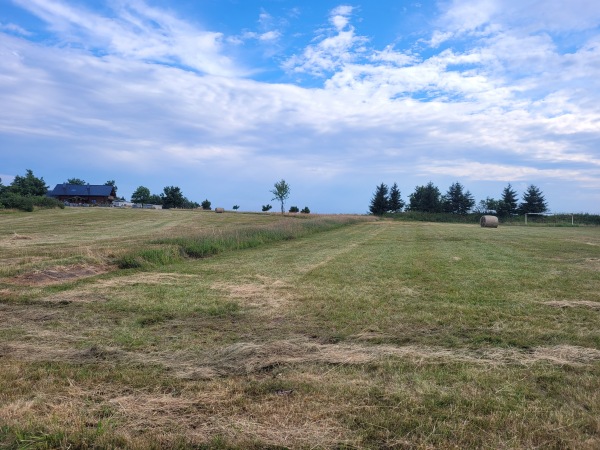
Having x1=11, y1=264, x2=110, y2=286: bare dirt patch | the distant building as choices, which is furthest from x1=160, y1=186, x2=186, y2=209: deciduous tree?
x1=11, y1=264, x2=110, y2=286: bare dirt patch

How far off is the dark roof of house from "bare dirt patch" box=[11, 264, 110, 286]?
88311 millimetres

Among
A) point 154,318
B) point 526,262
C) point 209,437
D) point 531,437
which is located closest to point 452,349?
point 531,437

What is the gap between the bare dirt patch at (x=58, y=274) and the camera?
9867 mm

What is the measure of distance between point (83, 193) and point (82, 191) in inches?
30.6

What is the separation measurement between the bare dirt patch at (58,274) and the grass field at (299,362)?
0.07m

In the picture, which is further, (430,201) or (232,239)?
(430,201)

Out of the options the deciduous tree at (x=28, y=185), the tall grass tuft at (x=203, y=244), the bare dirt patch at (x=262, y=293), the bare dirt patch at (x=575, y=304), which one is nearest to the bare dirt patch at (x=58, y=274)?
the tall grass tuft at (x=203, y=244)

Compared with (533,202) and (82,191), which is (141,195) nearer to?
(82,191)

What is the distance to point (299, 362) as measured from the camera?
4844 mm

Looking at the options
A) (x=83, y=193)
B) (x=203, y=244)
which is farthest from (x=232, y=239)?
(x=83, y=193)

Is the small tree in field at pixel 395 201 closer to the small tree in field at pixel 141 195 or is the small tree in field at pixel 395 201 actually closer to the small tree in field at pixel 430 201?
the small tree in field at pixel 430 201

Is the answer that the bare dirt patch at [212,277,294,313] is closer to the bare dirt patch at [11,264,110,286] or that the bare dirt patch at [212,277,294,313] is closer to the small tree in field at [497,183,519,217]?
the bare dirt patch at [11,264,110,286]

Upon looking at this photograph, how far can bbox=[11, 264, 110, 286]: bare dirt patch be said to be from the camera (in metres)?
9.87

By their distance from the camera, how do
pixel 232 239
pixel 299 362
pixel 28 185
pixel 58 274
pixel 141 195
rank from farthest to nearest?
1. pixel 141 195
2. pixel 28 185
3. pixel 232 239
4. pixel 58 274
5. pixel 299 362
